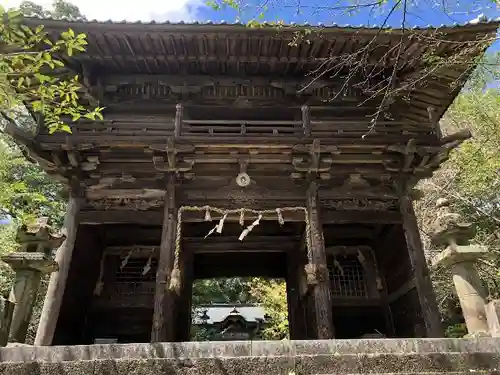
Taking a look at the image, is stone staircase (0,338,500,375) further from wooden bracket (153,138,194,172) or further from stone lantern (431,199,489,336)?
wooden bracket (153,138,194,172)

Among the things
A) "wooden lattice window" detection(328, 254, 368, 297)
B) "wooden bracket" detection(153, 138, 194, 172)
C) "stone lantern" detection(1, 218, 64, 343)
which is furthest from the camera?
"wooden lattice window" detection(328, 254, 368, 297)

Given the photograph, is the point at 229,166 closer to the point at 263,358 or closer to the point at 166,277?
the point at 166,277

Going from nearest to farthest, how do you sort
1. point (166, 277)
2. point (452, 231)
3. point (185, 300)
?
1. point (452, 231)
2. point (166, 277)
3. point (185, 300)

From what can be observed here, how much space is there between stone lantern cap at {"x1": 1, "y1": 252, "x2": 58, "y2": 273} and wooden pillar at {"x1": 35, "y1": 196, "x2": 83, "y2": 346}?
1494 millimetres

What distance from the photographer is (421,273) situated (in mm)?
8086

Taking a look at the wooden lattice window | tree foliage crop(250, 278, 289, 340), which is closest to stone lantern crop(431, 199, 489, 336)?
the wooden lattice window

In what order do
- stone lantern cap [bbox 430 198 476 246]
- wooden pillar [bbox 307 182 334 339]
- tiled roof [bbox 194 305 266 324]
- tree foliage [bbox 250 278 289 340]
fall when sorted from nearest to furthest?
stone lantern cap [bbox 430 198 476 246], wooden pillar [bbox 307 182 334 339], tree foliage [bbox 250 278 289 340], tiled roof [bbox 194 305 266 324]

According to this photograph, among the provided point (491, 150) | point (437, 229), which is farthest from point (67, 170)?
point (491, 150)

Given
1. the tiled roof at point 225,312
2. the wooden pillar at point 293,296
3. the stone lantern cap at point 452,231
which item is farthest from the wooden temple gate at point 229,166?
the tiled roof at point 225,312

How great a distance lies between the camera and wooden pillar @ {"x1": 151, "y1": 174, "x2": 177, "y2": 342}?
7.16 metres

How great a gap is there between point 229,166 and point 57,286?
436 centimetres

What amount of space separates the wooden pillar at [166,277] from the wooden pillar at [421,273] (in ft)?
16.9

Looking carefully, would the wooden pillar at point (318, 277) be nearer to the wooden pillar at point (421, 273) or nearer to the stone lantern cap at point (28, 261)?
the wooden pillar at point (421, 273)

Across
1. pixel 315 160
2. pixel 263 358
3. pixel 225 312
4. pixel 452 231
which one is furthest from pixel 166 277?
pixel 225 312
